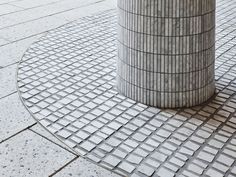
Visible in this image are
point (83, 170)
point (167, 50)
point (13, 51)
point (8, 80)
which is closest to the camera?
point (83, 170)

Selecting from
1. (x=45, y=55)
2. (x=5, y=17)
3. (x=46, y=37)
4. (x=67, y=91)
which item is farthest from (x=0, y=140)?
(x=5, y=17)

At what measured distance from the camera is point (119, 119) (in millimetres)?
2592

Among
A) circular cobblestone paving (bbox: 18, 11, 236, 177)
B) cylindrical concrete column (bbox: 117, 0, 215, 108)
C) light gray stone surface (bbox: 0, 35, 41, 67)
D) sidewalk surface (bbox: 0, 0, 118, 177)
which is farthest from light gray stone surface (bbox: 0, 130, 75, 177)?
light gray stone surface (bbox: 0, 35, 41, 67)

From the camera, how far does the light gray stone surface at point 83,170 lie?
2.09 metres

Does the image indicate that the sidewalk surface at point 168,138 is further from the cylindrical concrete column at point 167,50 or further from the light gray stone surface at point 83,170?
the cylindrical concrete column at point 167,50

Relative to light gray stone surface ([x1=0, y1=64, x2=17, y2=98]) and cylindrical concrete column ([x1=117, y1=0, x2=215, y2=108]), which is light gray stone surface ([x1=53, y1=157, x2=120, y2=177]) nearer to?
cylindrical concrete column ([x1=117, y1=0, x2=215, y2=108])

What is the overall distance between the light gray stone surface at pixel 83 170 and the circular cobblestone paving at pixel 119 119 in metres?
0.05

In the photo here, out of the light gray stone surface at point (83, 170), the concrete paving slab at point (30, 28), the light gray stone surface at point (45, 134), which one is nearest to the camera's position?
the light gray stone surface at point (83, 170)

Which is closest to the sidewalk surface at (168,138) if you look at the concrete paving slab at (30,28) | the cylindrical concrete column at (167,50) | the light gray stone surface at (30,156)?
the light gray stone surface at (30,156)

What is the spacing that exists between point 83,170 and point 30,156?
345mm

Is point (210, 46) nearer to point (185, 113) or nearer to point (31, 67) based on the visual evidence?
point (185, 113)

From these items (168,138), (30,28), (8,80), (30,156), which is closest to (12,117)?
(30,156)

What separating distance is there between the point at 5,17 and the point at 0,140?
2.64 m

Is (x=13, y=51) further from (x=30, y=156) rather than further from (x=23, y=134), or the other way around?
(x=30, y=156)
